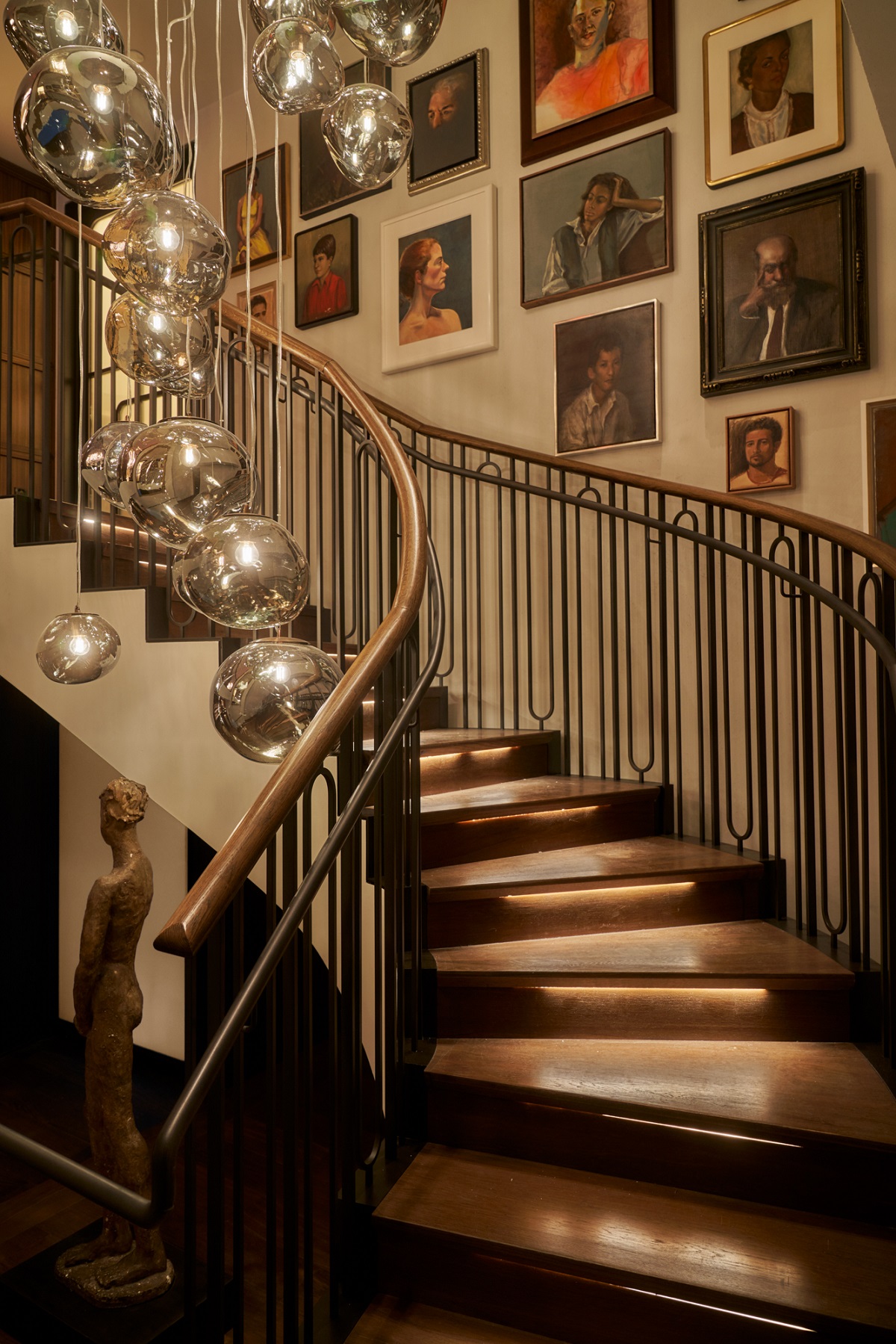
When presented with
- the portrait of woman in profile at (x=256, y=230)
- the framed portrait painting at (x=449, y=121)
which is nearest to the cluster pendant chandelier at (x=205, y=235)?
the framed portrait painting at (x=449, y=121)

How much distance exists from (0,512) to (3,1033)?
11.1 feet

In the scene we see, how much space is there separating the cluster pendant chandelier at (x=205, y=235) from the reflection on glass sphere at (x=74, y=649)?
1100 mm

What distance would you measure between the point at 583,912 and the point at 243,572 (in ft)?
5.50

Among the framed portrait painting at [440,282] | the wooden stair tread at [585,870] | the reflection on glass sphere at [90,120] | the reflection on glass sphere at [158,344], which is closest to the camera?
the reflection on glass sphere at [90,120]

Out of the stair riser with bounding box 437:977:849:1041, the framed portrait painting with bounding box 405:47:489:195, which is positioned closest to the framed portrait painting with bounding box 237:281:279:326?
the framed portrait painting with bounding box 405:47:489:195

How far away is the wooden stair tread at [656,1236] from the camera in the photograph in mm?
1533

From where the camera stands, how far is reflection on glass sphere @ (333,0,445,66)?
116 cm

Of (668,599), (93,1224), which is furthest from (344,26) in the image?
(93,1224)

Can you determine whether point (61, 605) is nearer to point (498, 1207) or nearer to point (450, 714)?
point (450, 714)

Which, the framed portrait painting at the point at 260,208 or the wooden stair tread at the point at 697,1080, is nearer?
the wooden stair tread at the point at 697,1080

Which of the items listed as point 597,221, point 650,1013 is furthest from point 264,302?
point 650,1013

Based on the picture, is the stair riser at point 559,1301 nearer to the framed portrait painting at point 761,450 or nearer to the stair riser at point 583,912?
the stair riser at point 583,912

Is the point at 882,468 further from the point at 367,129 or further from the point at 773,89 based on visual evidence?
the point at 367,129

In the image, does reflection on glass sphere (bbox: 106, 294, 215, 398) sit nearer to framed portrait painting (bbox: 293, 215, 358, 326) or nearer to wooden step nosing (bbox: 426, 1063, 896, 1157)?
wooden step nosing (bbox: 426, 1063, 896, 1157)
